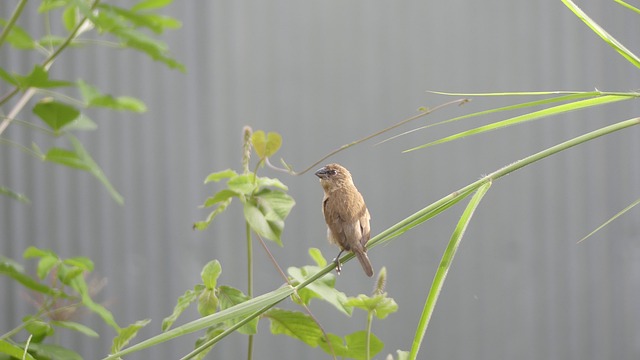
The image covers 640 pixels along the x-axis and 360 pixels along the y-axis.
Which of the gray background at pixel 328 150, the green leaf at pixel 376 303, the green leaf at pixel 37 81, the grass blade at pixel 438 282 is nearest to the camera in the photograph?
the grass blade at pixel 438 282

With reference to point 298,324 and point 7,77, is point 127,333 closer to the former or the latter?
point 298,324

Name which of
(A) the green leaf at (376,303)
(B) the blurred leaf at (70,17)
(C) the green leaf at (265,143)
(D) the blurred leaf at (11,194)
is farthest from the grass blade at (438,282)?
(B) the blurred leaf at (70,17)

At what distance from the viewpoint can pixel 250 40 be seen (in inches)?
95.7

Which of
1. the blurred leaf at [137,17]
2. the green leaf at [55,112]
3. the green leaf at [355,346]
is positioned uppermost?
the blurred leaf at [137,17]

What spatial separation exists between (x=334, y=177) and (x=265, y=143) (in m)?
0.10

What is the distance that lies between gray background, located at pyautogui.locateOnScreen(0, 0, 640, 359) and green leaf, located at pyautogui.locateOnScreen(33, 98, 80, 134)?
4.07ft

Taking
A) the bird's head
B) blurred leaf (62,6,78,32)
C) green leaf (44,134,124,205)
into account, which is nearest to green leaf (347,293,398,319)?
the bird's head

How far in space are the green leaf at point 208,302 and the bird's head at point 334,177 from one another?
19 cm

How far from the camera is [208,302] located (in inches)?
35.9

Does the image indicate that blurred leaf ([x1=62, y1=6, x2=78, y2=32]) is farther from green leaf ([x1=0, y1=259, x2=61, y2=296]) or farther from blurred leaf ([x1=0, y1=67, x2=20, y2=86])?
green leaf ([x1=0, y1=259, x2=61, y2=296])

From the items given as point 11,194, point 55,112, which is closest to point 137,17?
point 55,112

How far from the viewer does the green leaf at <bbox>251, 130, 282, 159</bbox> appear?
906 mm

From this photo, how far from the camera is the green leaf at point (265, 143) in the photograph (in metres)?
0.91

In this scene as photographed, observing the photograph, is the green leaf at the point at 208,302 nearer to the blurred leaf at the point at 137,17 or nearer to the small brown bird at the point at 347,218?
the small brown bird at the point at 347,218
